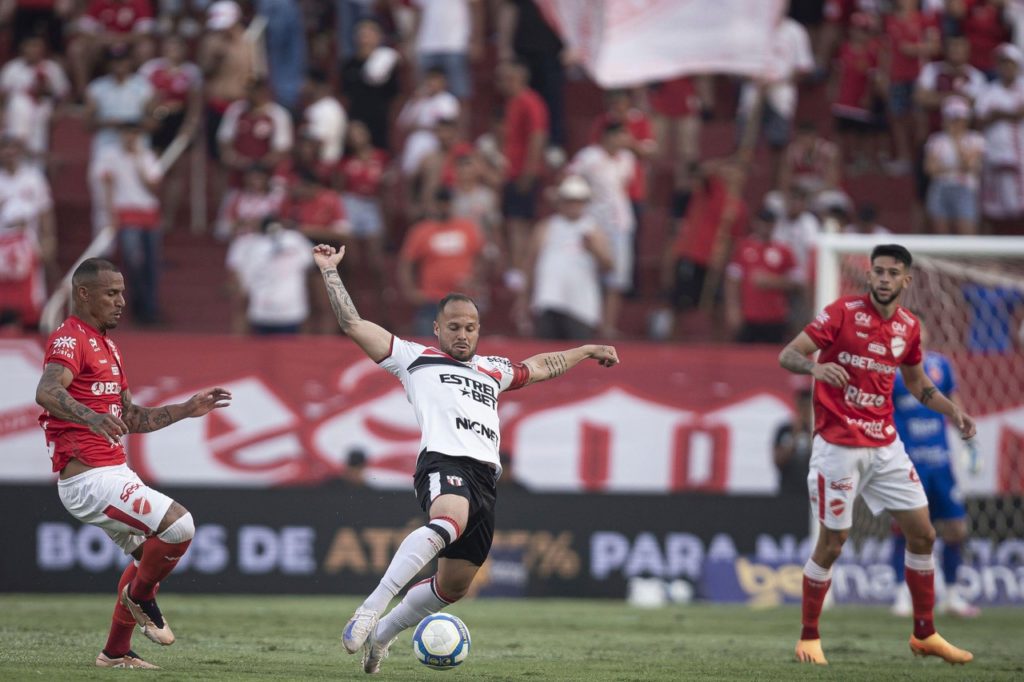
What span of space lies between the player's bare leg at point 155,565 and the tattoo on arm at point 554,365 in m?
2.38

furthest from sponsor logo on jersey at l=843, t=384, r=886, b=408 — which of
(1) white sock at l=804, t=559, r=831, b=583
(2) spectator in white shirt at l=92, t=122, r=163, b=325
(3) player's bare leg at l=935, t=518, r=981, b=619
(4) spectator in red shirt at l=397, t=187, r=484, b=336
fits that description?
(2) spectator in white shirt at l=92, t=122, r=163, b=325

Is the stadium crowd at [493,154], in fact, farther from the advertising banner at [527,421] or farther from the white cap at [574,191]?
the advertising banner at [527,421]

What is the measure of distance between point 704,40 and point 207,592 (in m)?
8.58

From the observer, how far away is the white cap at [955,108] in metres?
19.8

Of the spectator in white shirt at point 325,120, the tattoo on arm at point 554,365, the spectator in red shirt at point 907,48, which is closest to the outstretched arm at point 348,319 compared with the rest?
the tattoo on arm at point 554,365

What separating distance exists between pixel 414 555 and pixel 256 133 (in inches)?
482

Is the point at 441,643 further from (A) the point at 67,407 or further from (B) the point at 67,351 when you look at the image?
(B) the point at 67,351

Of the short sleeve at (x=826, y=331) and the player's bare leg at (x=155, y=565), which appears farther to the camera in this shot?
the short sleeve at (x=826, y=331)

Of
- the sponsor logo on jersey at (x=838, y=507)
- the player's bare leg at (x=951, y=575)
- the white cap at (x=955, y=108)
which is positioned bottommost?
the player's bare leg at (x=951, y=575)

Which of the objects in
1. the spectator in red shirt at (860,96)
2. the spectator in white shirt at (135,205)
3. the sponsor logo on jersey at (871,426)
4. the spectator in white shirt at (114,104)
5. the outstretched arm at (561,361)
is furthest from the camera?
the spectator in red shirt at (860,96)

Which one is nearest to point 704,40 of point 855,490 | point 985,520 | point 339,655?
point 985,520

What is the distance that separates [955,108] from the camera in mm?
19906

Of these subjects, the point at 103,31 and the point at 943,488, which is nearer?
the point at 943,488

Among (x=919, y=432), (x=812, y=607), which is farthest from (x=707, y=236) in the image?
(x=812, y=607)
